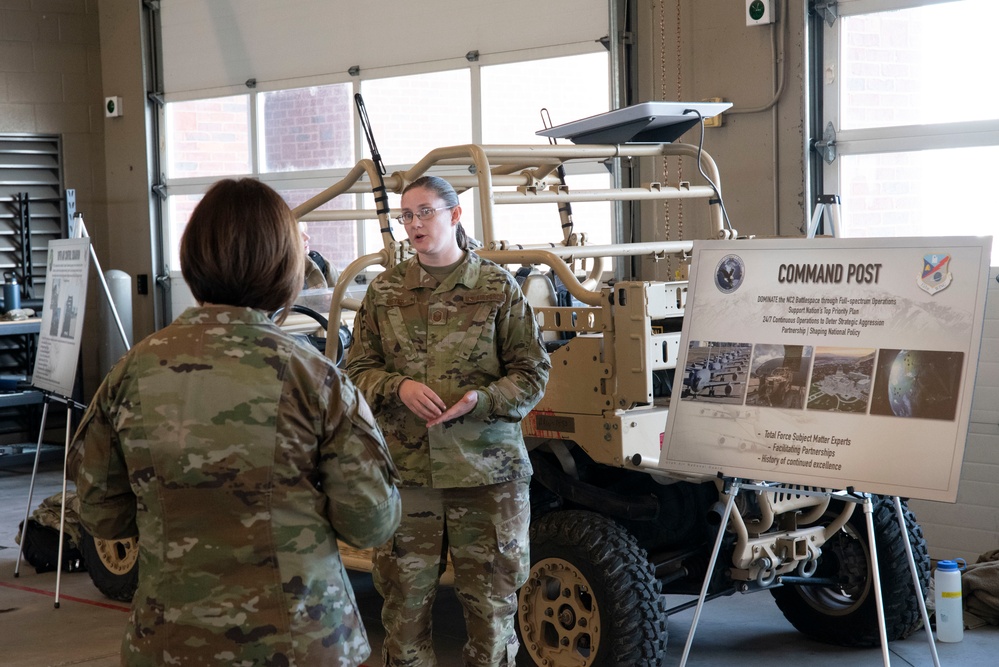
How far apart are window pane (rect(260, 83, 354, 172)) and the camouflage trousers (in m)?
5.62

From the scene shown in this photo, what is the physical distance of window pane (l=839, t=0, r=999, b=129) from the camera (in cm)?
588

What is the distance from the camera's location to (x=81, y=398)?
33.1 feet

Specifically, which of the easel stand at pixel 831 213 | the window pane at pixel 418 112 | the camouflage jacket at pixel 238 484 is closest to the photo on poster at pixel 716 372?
the easel stand at pixel 831 213

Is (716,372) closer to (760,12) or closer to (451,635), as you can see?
(451,635)

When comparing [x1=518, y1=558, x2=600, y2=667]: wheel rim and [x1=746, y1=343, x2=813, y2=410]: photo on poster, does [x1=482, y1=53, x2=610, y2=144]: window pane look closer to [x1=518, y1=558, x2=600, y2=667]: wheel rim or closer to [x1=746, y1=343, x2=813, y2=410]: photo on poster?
[x1=518, y1=558, x2=600, y2=667]: wheel rim

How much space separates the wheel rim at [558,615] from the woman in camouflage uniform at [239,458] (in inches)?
80.0

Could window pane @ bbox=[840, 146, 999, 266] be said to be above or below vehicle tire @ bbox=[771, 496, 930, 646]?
above

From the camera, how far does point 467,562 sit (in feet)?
11.4

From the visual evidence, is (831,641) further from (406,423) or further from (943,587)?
(406,423)

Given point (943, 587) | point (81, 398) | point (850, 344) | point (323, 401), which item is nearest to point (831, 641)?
point (943, 587)

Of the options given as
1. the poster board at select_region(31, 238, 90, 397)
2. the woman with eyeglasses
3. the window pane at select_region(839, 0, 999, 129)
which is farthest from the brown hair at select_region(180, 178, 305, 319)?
the window pane at select_region(839, 0, 999, 129)

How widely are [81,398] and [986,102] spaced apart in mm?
7535

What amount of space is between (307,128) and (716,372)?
6.12m

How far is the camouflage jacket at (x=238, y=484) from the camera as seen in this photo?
204cm
